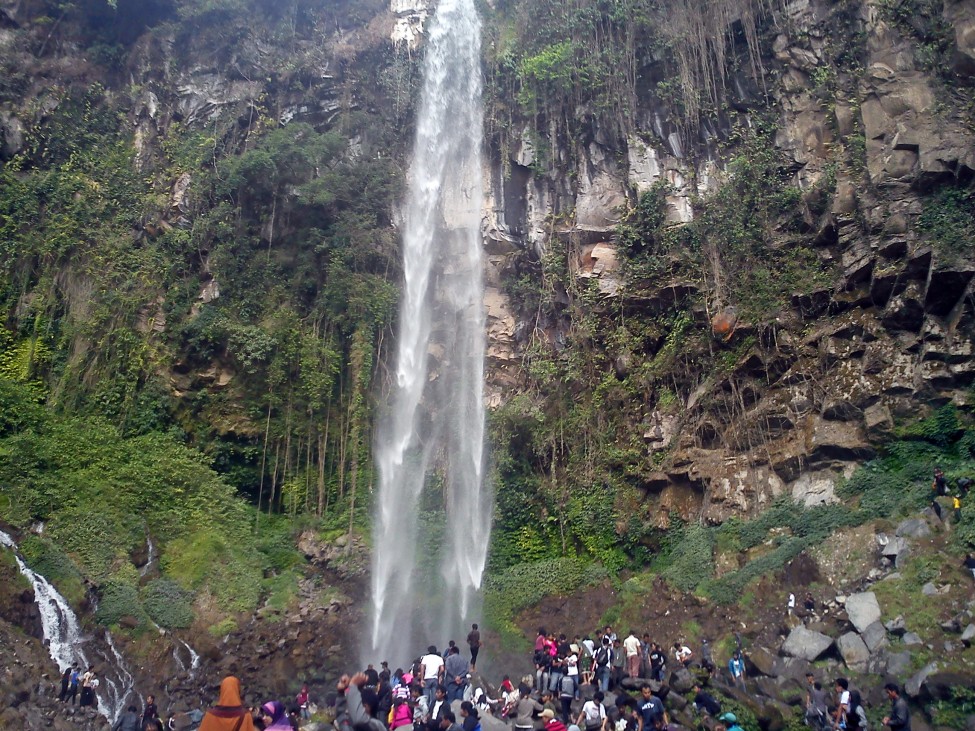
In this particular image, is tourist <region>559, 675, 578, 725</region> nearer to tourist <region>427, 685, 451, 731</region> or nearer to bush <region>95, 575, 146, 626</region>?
tourist <region>427, 685, 451, 731</region>

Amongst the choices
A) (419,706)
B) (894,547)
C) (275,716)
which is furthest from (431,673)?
(894,547)

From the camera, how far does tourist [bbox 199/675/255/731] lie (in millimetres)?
4730

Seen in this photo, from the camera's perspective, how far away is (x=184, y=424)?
1964cm

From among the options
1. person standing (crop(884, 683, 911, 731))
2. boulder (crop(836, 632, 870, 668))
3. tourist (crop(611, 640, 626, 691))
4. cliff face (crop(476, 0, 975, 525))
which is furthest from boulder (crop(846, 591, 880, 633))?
tourist (crop(611, 640, 626, 691))

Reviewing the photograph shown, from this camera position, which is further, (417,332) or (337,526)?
(417,332)

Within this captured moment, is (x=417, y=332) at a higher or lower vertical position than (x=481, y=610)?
higher

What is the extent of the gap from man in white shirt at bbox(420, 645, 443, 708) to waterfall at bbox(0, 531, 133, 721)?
16.8ft

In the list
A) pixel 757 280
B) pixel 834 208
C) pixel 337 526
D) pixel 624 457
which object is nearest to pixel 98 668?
pixel 337 526

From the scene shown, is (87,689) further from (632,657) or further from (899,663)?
(899,663)

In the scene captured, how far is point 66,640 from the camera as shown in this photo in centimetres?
1312

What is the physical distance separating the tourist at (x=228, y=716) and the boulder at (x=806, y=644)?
365 inches

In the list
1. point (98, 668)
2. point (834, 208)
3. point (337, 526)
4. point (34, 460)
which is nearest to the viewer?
point (98, 668)

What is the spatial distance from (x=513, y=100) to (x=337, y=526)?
1304 cm

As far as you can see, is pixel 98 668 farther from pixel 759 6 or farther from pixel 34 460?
pixel 759 6
